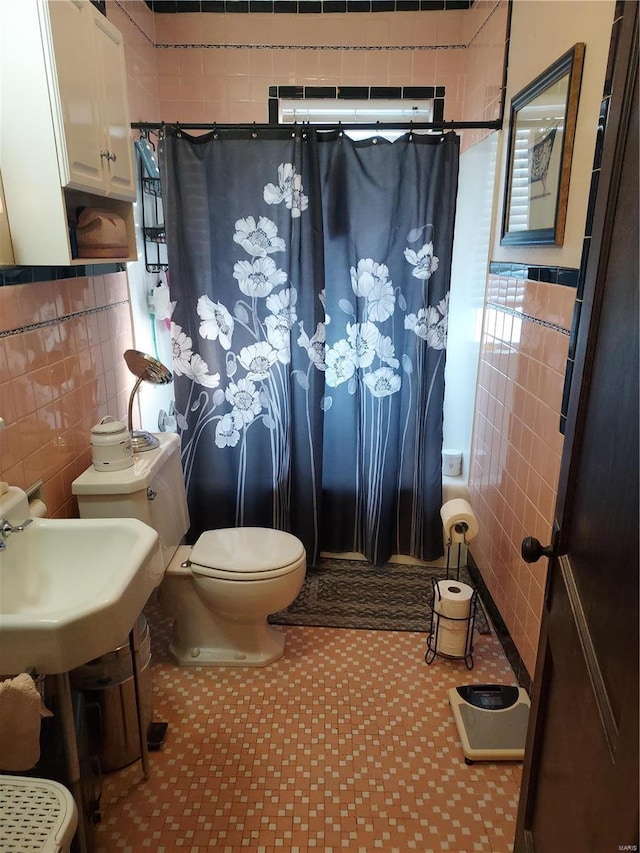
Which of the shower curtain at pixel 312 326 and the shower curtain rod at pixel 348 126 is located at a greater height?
the shower curtain rod at pixel 348 126

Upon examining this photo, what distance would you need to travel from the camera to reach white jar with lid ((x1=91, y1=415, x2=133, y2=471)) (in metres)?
1.86

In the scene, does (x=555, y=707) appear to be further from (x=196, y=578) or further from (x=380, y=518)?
(x=380, y=518)

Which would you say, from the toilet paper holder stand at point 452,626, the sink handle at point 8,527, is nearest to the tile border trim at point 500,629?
the toilet paper holder stand at point 452,626

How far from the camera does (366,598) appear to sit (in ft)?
8.40

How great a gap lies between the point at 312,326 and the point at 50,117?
1.25 metres

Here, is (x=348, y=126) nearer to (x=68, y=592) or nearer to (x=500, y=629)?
(x=68, y=592)

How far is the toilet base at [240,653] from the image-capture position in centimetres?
216

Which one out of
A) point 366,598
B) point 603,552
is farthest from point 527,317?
point 366,598

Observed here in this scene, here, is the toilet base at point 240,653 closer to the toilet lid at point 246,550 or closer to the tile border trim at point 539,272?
the toilet lid at point 246,550

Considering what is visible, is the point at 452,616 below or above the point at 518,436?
below

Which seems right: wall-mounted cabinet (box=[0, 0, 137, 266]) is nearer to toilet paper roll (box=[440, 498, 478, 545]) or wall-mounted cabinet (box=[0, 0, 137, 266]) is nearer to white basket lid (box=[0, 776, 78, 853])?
white basket lid (box=[0, 776, 78, 853])

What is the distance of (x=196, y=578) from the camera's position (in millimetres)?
2070

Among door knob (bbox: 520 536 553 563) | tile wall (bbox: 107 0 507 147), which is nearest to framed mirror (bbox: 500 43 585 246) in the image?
tile wall (bbox: 107 0 507 147)

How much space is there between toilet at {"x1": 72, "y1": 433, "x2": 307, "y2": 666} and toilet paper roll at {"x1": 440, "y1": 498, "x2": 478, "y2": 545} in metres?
0.59
